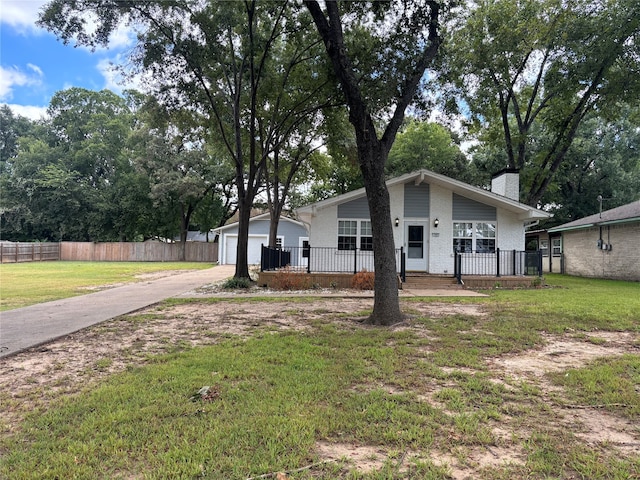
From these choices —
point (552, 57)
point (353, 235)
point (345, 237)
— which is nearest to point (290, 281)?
point (345, 237)

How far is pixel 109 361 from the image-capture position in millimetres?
4578

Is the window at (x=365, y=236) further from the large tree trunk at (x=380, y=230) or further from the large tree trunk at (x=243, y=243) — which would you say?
the large tree trunk at (x=380, y=230)

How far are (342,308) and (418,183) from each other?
7473 mm

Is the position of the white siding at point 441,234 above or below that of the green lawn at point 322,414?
above

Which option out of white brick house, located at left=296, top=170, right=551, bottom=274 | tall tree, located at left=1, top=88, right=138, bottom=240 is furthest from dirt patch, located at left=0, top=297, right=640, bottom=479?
tall tree, located at left=1, top=88, right=138, bottom=240

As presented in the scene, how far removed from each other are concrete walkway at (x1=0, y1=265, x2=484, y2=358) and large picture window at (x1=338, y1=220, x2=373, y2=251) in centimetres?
315

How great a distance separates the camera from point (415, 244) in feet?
47.8

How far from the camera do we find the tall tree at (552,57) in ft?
44.5

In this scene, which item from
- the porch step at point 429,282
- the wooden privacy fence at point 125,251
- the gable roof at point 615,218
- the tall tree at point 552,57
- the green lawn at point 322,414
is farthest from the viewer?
the wooden privacy fence at point 125,251

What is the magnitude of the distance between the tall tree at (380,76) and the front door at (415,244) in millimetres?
5930

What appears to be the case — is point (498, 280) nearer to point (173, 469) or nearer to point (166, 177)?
point (173, 469)

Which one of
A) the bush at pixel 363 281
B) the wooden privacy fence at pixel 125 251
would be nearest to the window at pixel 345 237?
the bush at pixel 363 281

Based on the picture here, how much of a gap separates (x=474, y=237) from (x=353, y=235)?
15.2 feet

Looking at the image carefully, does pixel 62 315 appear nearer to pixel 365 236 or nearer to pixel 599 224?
pixel 365 236
